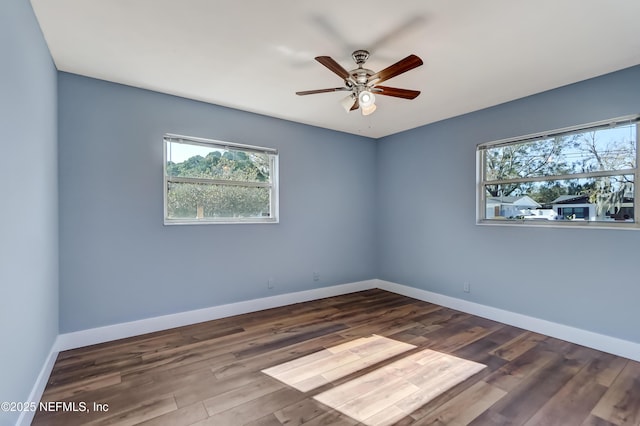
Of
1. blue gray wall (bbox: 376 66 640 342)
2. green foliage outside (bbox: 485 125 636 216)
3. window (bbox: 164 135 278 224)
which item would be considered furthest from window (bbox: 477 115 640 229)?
window (bbox: 164 135 278 224)

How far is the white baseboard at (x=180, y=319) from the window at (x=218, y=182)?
1029 millimetres

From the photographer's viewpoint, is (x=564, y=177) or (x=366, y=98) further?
(x=564, y=177)

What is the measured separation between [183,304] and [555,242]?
3.98 m

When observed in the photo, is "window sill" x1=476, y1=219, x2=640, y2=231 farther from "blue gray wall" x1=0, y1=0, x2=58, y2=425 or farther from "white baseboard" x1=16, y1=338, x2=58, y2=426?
"white baseboard" x1=16, y1=338, x2=58, y2=426

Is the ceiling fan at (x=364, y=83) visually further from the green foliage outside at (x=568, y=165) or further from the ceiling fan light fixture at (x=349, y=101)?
the green foliage outside at (x=568, y=165)

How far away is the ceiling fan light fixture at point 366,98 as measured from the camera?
2500 mm

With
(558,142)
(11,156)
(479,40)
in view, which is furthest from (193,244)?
(558,142)

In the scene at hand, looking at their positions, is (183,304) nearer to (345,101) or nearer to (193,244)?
(193,244)

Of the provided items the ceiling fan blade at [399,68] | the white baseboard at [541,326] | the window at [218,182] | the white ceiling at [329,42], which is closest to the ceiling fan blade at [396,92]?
the ceiling fan blade at [399,68]

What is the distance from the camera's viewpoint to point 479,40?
85.7 inches

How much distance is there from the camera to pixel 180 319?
3.23m

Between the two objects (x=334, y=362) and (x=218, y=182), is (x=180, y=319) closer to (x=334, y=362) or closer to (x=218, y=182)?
(x=218, y=182)

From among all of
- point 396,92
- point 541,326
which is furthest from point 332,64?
point 541,326

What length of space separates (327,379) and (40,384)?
1965 millimetres
